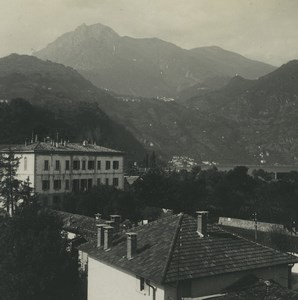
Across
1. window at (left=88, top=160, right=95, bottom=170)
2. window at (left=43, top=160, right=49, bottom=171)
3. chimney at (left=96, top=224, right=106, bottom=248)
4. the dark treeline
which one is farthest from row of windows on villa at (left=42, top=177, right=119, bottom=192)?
chimney at (left=96, top=224, right=106, bottom=248)

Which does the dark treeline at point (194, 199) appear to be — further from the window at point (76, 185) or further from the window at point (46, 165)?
the window at point (76, 185)

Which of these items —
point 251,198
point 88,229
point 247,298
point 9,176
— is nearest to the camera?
point 247,298

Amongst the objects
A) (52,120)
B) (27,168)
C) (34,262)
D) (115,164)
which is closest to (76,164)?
(27,168)

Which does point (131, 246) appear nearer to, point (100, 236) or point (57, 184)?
point (100, 236)

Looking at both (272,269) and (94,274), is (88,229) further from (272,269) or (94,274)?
(272,269)

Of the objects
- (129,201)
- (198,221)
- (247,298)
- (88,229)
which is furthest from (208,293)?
(129,201)

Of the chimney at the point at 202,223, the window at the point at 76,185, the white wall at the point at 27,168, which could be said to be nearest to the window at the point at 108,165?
the window at the point at 76,185

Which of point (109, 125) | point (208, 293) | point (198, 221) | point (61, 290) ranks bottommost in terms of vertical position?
point (61, 290)
